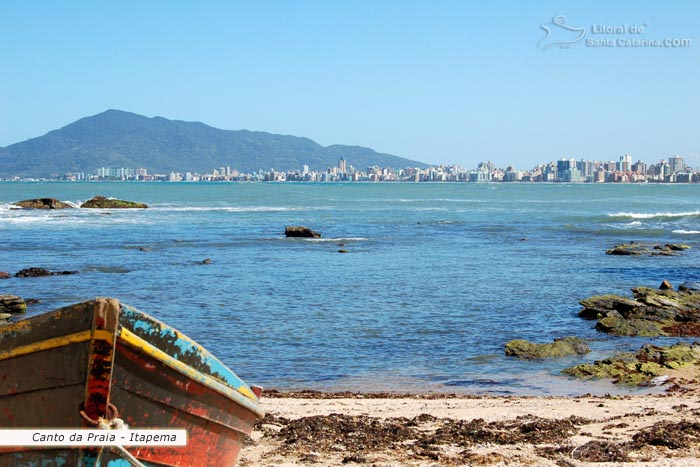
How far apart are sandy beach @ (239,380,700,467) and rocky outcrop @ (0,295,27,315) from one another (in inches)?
447

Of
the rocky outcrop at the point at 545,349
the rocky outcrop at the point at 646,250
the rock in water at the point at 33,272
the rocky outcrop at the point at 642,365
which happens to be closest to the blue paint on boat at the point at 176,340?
the rocky outcrop at the point at 642,365

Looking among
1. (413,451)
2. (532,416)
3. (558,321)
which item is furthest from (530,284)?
(413,451)

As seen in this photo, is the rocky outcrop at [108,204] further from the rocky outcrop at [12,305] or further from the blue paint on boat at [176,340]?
the blue paint on boat at [176,340]

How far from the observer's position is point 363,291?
27453 millimetres

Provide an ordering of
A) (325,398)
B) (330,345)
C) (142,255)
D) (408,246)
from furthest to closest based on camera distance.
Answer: (408,246) < (142,255) < (330,345) < (325,398)

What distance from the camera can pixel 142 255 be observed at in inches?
1550

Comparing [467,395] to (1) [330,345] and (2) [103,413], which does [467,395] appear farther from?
(2) [103,413]

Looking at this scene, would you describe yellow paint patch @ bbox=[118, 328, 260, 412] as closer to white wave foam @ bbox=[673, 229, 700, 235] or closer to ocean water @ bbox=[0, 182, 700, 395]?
ocean water @ bbox=[0, 182, 700, 395]

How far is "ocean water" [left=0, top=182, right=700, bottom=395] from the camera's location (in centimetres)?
1692

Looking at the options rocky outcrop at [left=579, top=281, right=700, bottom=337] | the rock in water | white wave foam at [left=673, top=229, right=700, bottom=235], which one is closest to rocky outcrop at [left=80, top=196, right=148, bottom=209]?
white wave foam at [left=673, top=229, right=700, bottom=235]

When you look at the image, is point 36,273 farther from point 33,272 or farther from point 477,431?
point 477,431

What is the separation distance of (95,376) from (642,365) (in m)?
12.8

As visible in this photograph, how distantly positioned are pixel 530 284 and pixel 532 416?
1798cm

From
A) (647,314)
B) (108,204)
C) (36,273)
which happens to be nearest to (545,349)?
(647,314)
